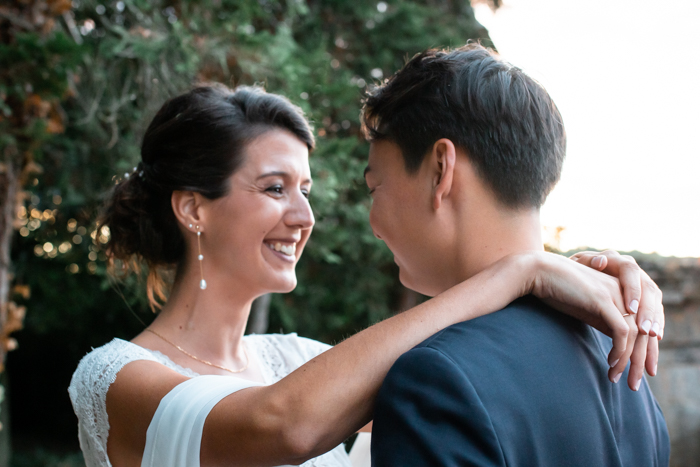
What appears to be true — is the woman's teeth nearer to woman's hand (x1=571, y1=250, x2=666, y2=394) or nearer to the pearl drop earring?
the pearl drop earring

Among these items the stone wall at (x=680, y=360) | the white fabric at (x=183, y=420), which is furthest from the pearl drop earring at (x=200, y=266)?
the stone wall at (x=680, y=360)

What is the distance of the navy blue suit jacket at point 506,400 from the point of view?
1.03 metres

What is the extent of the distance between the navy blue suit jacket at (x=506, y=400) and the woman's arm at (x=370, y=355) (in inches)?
2.2

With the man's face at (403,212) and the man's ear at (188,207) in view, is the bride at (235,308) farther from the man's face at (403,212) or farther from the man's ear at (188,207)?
the man's face at (403,212)

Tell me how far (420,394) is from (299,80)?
3.59 meters

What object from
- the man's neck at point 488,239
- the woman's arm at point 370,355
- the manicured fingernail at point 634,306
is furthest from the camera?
the man's neck at point 488,239

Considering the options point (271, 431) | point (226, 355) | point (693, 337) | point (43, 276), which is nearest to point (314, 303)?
point (43, 276)

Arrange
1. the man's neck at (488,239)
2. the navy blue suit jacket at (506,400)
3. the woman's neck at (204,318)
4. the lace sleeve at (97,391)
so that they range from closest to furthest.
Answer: the navy blue suit jacket at (506,400) → the man's neck at (488,239) → the lace sleeve at (97,391) → the woman's neck at (204,318)

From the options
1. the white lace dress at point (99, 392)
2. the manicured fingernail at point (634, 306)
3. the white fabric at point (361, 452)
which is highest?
the manicured fingernail at point (634, 306)

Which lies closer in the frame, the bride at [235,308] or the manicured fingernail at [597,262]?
the bride at [235,308]

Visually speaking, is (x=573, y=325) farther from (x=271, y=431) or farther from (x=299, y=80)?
(x=299, y=80)

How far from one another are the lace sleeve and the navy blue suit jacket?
3.97ft

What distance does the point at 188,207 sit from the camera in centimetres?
242

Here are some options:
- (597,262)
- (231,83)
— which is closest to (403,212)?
(597,262)
